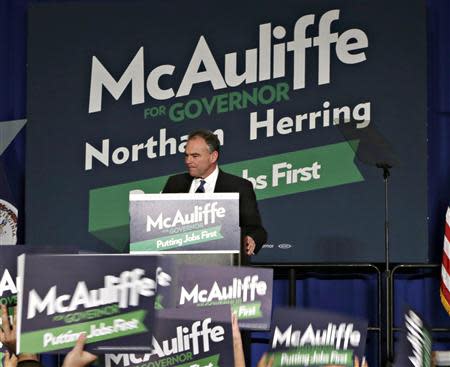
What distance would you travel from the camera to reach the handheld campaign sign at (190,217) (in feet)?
12.6

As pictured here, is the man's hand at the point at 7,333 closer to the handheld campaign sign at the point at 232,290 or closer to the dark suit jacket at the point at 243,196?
the handheld campaign sign at the point at 232,290

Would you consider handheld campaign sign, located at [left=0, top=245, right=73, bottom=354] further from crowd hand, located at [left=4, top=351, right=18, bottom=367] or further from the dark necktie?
the dark necktie

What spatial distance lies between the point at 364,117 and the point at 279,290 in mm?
1303

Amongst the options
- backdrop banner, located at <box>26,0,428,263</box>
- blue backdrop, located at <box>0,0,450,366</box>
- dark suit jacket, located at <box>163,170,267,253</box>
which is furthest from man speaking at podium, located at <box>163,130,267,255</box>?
blue backdrop, located at <box>0,0,450,366</box>

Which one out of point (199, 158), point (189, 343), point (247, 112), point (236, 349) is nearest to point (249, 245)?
point (199, 158)

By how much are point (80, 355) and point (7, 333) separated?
1.40 feet

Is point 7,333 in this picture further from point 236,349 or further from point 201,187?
point 201,187

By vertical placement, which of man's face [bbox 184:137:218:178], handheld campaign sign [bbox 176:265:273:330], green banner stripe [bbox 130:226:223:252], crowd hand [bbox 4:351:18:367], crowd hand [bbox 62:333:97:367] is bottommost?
crowd hand [bbox 4:351:18:367]

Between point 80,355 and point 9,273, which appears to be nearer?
point 80,355

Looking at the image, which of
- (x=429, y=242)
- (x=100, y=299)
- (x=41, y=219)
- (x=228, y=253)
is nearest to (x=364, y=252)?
(x=429, y=242)

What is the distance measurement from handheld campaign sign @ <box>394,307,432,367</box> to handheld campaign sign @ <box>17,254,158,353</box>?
90 centimetres

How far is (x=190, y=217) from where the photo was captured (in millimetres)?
3850

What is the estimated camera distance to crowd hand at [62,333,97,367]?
259 centimetres

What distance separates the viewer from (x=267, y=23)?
768 centimetres
